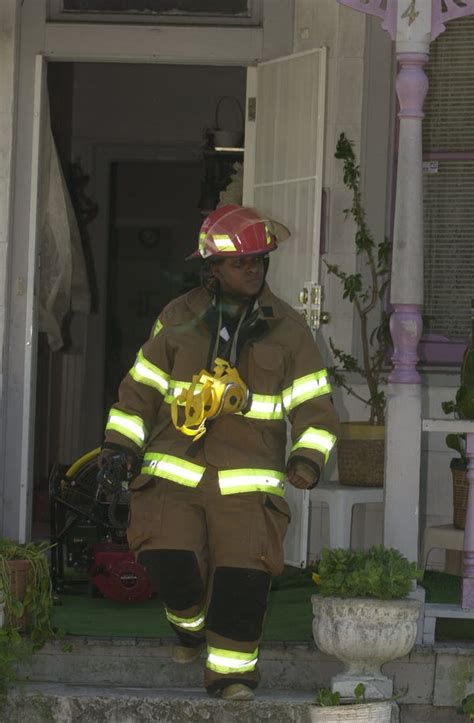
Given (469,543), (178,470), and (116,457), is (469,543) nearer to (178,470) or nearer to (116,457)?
(178,470)

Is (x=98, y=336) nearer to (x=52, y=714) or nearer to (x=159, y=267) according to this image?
(x=159, y=267)

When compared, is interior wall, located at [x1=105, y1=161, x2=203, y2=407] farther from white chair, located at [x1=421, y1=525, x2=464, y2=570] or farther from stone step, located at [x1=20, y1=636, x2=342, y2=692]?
stone step, located at [x1=20, y1=636, x2=342, y2=692]

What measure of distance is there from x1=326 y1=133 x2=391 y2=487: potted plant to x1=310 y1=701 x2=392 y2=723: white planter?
213 cm

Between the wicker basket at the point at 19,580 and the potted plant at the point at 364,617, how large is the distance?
1.19 metres

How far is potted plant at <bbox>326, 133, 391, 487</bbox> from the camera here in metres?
7.07

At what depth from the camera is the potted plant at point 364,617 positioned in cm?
504

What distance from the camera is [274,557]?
5090mm

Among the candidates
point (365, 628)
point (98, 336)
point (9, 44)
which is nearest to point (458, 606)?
point (365, 628)

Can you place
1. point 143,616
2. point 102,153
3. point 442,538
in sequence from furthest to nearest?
point 102,153, point 442,538, point 143,616

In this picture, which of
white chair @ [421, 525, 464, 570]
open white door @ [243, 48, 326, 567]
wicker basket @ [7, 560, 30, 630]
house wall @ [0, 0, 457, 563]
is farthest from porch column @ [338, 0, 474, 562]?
house wall @ [0, 0, 457, 563]

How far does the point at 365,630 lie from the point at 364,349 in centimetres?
250

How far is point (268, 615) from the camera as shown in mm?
6203

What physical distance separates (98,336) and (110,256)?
90cm

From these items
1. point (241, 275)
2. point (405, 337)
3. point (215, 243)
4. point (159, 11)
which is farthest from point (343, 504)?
point (159, 11)
